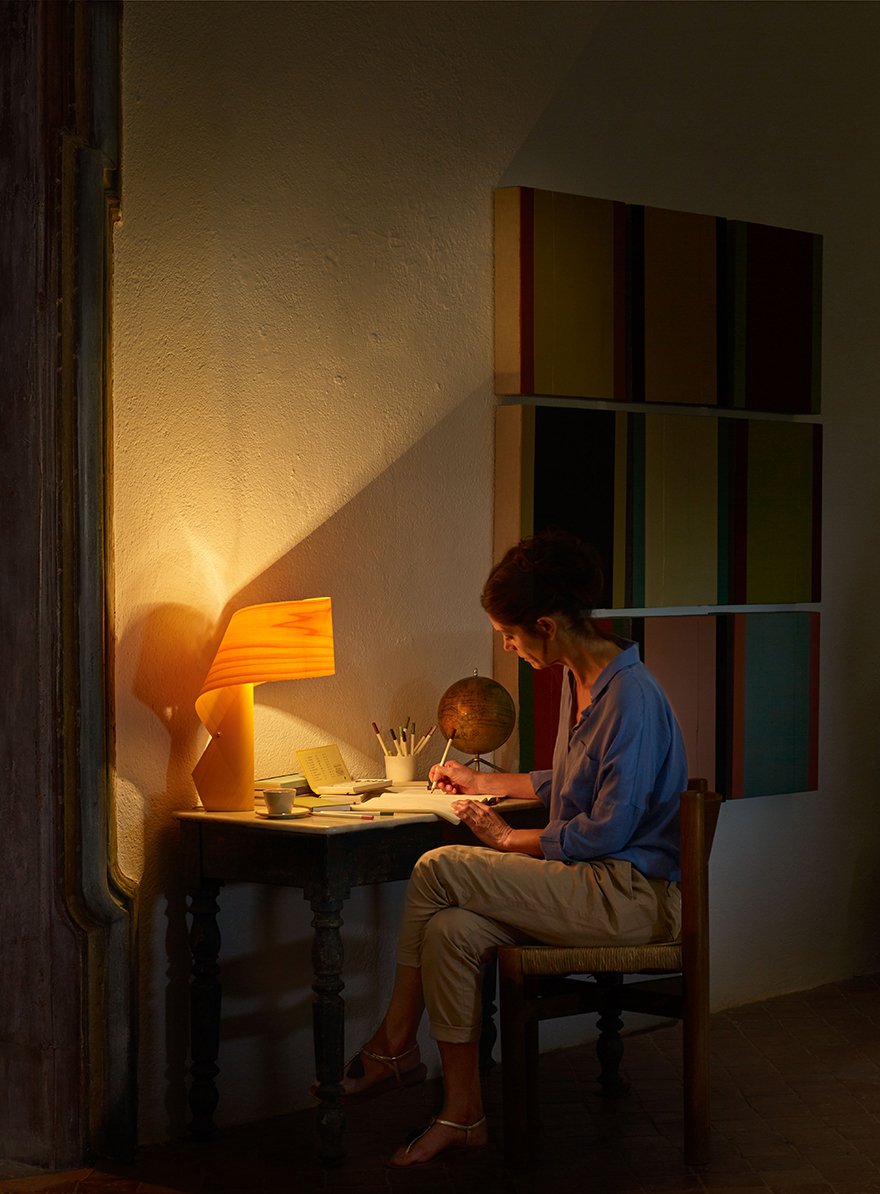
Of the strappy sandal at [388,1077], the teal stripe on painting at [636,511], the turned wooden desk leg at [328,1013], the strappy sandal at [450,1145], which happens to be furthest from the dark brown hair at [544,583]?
the strappy sandal at [450,1145]

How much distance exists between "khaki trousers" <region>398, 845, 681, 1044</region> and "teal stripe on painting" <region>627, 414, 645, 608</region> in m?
1.43

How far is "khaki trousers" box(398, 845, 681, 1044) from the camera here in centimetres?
393

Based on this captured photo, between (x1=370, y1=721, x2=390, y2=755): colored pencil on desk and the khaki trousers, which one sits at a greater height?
(x1=370, y1=721, x2=390, y2=755): colored pencil on desk

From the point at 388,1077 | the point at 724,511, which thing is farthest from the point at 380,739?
the point at 724,511

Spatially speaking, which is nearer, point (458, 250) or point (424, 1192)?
point (424, 1192)

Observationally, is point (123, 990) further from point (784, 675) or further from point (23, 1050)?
point (784, 675)

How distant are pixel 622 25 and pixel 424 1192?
3.78 metres

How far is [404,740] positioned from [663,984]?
1.14 meters

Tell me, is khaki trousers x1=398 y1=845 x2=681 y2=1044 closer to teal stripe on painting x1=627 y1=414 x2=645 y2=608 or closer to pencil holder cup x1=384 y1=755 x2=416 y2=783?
pencil holder cup x1=384 y1=755 x2=416 y2=783

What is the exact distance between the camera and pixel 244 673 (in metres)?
4.13

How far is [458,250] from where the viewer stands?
16.1ft

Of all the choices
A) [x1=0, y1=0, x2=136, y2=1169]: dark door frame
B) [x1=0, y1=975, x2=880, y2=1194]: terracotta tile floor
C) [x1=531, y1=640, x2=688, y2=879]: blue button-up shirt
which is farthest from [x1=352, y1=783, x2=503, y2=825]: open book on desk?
[x1=0, y1=975, x2=880, y2=1194]: terracotta tile floor

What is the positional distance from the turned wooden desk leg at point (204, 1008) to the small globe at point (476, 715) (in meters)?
0.88

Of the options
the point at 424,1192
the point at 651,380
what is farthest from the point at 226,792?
the point at 651,380
